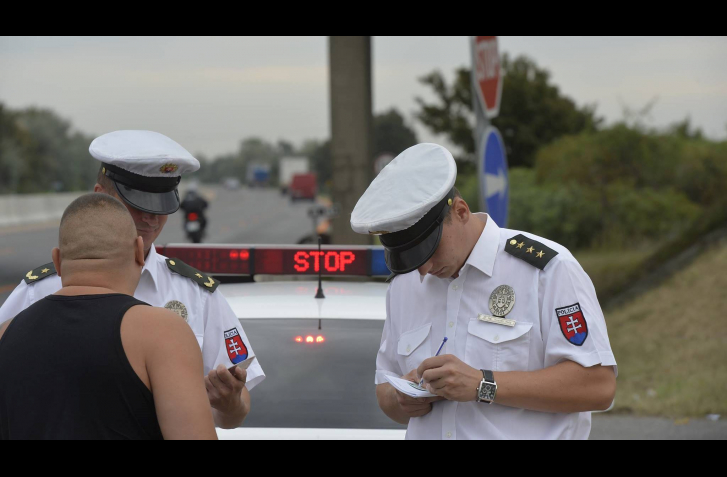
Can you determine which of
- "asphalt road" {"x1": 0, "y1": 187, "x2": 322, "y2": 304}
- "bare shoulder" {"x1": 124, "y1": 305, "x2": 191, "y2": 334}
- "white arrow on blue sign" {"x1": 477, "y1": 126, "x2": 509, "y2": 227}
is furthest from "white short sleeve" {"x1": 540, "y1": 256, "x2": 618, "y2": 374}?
"asphalt road" {"x1": 0, "y1": 187, "x2": 322, "y2": 304}

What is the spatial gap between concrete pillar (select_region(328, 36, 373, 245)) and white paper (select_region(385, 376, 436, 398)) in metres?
5.90

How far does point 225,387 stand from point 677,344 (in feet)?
23.4

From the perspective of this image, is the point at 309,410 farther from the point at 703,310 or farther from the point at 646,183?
the point at 646,183

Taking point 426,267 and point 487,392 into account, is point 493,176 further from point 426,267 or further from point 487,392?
point 487,392

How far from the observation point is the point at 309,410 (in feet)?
11.4

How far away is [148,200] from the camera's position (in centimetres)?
281

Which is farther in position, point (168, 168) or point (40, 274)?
point (168, 168)

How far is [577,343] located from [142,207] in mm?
1463

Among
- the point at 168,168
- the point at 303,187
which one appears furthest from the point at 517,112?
the point at 303,187

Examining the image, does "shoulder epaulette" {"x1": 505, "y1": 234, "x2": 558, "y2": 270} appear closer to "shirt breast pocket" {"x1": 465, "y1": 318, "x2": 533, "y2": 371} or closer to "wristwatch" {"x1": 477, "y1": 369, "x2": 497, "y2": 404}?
"shirt breast pocket" {"x1": 465, "y1": 318, "x2": 533, "y2": 371}

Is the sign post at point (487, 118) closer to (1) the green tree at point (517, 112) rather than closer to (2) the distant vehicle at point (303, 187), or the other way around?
(1) the green tree at point (517, 112)

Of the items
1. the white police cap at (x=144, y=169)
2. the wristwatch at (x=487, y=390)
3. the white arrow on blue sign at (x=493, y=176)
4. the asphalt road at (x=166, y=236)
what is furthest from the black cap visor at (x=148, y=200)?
the asphalt road at (x=166, y=236)

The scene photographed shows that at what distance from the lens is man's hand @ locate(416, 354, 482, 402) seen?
2.14 m

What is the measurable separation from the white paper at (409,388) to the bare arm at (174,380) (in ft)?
1.88
